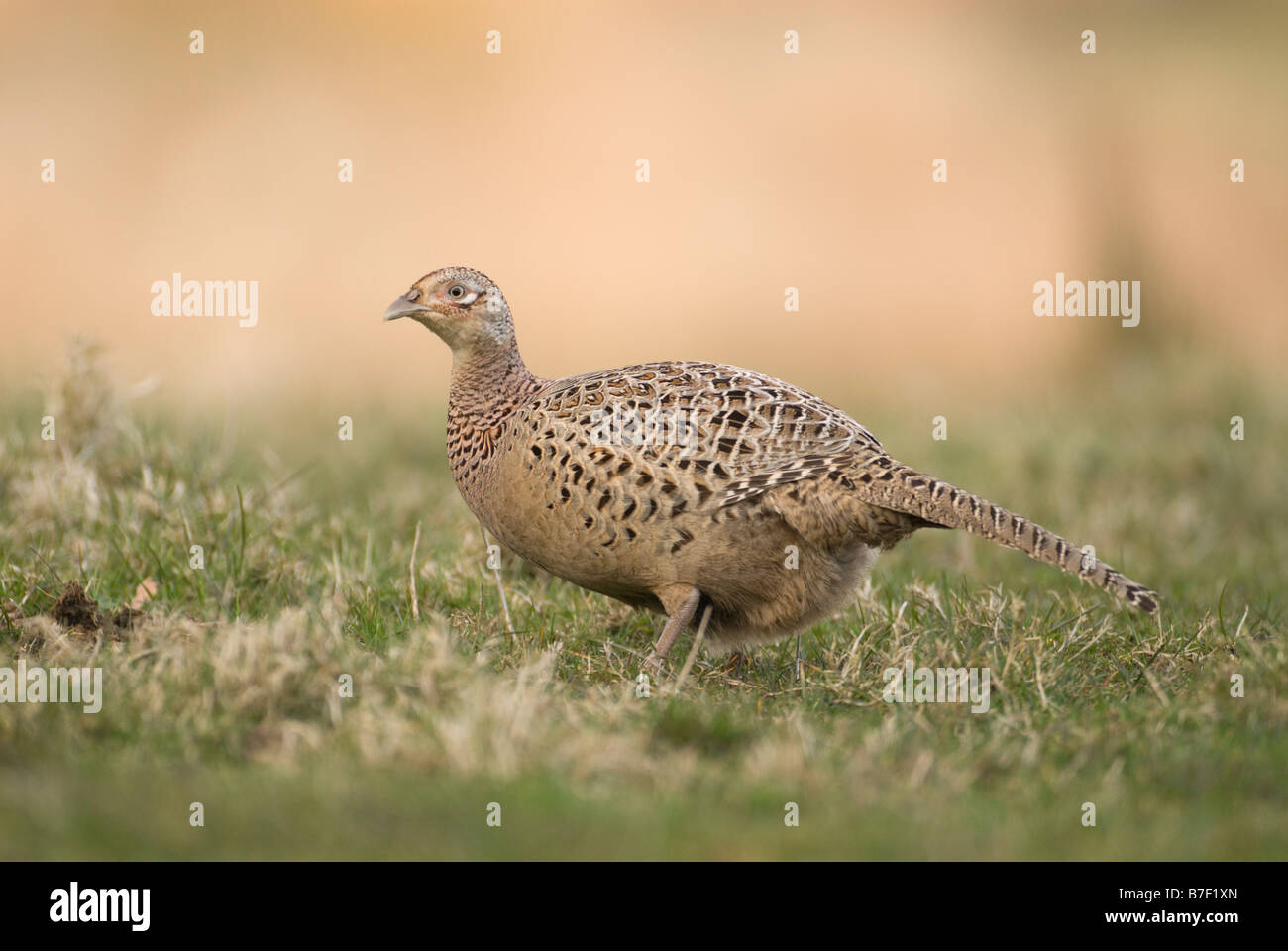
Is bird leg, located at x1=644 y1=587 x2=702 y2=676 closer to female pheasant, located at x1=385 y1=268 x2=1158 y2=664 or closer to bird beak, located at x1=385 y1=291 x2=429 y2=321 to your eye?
female pheasant, located at x1=385 y1=268 x2=1158 y2=664

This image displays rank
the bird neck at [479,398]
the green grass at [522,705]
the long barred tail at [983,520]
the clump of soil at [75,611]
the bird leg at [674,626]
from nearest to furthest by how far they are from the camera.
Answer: the green grass at [522,705] < the long barred tail at [983,520] < the clump of soil at [75,611] < the bird leg at [674,626] < the bird neck at [479,398]

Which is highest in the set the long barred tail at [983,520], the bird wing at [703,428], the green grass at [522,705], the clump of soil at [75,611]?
the bird wing at [703,428]

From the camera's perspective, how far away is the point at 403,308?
5680 mm

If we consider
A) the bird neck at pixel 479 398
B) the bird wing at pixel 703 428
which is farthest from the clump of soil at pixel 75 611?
the bird wing at pixel 703 428

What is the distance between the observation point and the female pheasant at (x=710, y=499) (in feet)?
17.1

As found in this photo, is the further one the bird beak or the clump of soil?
the bird beak

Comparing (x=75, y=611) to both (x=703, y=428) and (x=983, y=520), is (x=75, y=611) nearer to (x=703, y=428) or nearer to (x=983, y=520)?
(x=703, y=428)

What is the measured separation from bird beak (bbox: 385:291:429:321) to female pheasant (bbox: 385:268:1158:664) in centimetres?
3

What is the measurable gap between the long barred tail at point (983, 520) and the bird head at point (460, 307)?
→ 170cm

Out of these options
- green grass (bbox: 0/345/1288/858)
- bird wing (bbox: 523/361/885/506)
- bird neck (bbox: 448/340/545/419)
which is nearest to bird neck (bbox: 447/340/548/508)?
bird neck (bbox: 448/340/545/419)

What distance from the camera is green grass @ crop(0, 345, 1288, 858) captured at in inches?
141

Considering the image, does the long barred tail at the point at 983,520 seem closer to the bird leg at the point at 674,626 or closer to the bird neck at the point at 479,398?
the bird leg at the point at 674,626

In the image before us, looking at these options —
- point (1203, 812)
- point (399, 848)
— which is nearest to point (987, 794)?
point (1203, 812)

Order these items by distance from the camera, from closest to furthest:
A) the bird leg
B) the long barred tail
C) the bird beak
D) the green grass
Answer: the green grass < the long barred tail < the bird leg < the bird beak
